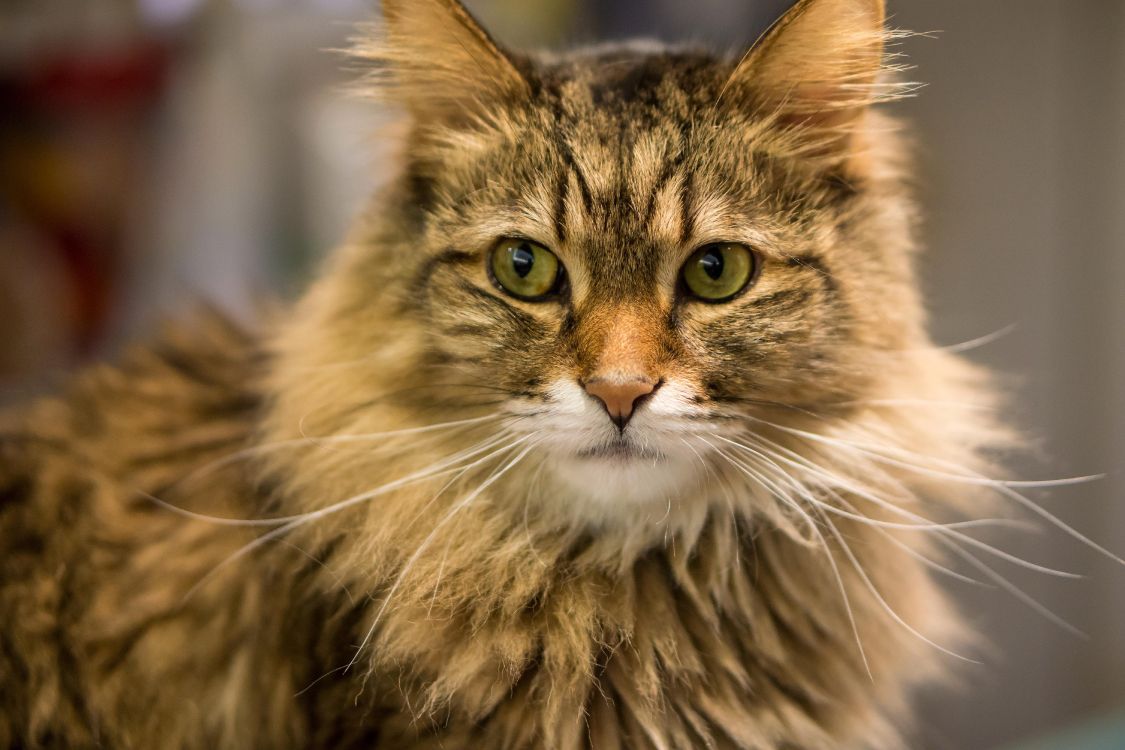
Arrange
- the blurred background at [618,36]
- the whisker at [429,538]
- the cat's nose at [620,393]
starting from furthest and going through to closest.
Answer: the blurred background at [618,36]
the whisker at [429,538]
the cat's nose at [620,393]

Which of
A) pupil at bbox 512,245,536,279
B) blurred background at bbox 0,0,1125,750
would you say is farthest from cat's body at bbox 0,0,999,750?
blurred background at bbox 0,0,1125,750

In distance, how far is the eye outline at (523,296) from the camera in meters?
1.00

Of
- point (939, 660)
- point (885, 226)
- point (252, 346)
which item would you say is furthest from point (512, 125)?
point (939, 660)

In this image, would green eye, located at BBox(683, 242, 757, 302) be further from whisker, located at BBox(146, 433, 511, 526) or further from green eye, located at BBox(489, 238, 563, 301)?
whisker, located at BBox(146, 433, 511, 526)

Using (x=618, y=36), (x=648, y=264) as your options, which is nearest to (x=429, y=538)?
(x=648, y=264)

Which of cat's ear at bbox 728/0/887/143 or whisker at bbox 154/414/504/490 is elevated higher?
cat's ear at bbox 728/0/887/143

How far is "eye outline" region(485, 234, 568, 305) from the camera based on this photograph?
1003mm

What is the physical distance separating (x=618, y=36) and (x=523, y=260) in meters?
1.23

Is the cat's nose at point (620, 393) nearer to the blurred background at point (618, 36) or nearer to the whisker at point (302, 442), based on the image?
the whisker at point (302, 442)

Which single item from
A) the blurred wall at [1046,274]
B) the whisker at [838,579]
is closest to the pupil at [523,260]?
the whisker at [838,579]

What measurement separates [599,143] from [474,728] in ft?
2.04

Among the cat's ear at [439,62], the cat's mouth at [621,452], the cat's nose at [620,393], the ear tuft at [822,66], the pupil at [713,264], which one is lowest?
the cat's mouth at [621,452]

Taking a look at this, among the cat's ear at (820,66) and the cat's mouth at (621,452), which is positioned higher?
the cat's ear at (820,66)

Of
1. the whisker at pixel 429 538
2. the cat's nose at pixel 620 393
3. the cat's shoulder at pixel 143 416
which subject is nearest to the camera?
the cat's nose at pixel 620 393
